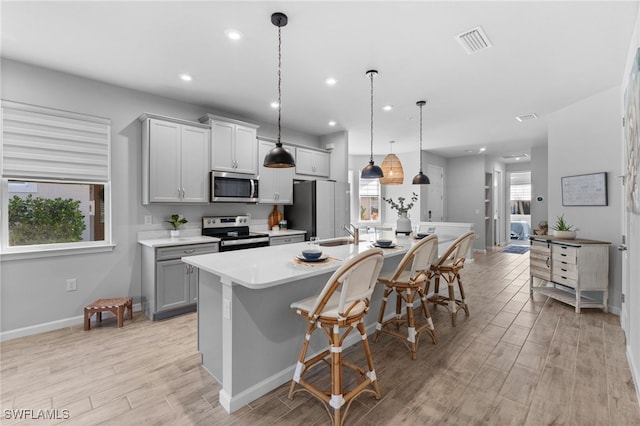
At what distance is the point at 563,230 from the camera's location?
162 inches

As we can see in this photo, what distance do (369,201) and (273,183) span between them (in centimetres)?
404

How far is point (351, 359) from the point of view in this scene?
8.45 feet

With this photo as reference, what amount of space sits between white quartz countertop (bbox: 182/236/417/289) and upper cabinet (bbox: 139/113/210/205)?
1.75 metres

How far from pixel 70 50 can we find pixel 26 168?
4.14ft

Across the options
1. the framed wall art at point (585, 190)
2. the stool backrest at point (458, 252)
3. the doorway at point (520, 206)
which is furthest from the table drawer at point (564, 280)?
the doorway at point (520, 206)

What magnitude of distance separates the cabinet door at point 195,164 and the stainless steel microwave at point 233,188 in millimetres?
116

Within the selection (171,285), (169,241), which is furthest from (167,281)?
(169,241)

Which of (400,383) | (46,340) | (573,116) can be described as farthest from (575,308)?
(46,340)

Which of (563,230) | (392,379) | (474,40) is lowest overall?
(392,379)

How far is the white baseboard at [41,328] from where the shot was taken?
296cm

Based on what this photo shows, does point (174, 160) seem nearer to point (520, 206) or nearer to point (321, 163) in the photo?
point (321, 163)

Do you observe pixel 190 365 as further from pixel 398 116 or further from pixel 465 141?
pixel 465 141

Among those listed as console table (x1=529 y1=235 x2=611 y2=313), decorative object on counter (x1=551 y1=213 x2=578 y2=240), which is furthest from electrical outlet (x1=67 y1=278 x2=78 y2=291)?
decorative object on counter (x1=551 y1=213 x2=578 y2=240)

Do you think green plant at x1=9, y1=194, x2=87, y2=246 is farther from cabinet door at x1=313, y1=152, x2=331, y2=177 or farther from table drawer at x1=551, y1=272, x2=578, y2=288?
table drawer at x1=551, y1=272, x2=578, y2=288
